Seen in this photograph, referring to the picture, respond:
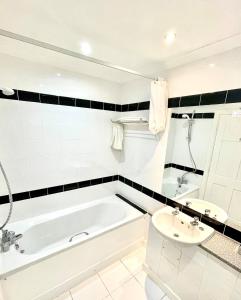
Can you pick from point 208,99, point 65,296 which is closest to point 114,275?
point 65,296

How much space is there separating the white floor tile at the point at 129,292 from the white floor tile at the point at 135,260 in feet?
0.51

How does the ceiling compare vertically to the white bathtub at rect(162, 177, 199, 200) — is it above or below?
above

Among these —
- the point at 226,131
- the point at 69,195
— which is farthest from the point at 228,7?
the point at 69,195

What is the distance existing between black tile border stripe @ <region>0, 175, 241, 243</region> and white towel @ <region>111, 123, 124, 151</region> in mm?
540

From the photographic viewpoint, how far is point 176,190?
1.74 metres

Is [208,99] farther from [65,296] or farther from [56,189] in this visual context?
[65,296]

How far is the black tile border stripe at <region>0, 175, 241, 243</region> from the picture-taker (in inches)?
50.9

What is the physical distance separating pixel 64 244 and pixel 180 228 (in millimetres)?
1171

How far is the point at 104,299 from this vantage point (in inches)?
58.3

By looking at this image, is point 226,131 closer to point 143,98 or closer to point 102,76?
point 143,98

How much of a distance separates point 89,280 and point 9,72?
2.35 metres

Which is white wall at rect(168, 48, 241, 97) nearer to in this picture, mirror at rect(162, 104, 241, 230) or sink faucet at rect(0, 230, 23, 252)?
mirror at rect(162, 104, 241, 230)

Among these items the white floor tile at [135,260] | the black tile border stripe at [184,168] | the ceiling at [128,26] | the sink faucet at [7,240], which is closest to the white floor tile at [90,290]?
the white floor tile at [135,260]

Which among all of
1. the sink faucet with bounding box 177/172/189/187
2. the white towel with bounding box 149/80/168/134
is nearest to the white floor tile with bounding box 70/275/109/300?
the sink faucet with bounding box 177/172/189/187
